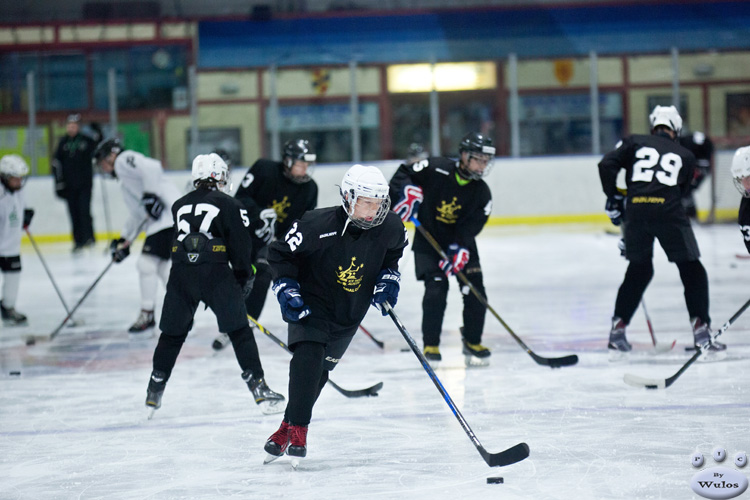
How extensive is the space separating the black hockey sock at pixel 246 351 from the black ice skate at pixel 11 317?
2.68m

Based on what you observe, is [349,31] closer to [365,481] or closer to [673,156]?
[673,156]

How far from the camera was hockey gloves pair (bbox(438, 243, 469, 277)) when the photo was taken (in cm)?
430

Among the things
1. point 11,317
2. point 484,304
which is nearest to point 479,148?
point 484,304

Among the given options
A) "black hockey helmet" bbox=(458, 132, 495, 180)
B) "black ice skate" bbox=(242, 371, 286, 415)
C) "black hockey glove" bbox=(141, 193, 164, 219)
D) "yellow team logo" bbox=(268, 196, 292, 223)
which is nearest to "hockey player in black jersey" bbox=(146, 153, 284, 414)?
"black ice skate" bbox=(242, 371, 286, 415)

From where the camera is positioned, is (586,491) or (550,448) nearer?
(586,491)

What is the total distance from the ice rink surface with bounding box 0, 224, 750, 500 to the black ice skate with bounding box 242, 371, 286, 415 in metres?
0.04

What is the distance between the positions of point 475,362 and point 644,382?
31.3 inches

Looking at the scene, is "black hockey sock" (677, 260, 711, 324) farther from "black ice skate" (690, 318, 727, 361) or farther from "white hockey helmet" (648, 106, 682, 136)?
"white hockey helmet" (648, 106, 682, 136)

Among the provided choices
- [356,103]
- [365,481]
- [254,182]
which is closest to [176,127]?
[356,103]

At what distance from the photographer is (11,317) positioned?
5.89 meters

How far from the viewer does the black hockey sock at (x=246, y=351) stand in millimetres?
3650

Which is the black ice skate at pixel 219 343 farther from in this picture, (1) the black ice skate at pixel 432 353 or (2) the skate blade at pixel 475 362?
(2) the skate blade at pixel 475 362

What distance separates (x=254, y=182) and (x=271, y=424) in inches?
63.4

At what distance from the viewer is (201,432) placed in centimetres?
345
